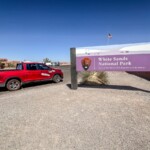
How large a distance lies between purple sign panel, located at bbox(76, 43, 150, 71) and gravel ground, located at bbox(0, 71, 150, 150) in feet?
6.80

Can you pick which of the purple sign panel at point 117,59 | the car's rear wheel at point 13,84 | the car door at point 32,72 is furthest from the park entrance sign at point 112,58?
the car's rear wheel at point 13,84

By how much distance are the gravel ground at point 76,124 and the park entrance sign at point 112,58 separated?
82.3 inches

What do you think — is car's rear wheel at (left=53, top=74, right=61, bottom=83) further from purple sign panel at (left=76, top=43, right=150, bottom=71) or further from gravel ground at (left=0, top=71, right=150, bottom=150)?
gravel ground at (left=0, top=71, right=150, bottom=150)

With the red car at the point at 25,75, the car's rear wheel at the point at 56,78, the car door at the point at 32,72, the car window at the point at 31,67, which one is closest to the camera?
the red car at the point at 25,75

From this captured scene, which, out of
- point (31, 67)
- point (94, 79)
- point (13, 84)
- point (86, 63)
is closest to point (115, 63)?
point (86, 63)

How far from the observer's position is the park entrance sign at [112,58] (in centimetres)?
807

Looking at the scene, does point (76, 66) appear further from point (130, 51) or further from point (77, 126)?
point (77, 126)

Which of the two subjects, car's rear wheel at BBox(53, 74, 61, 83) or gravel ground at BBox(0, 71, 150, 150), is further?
car's rear wheel at BBox(53, 74, 61, 83)

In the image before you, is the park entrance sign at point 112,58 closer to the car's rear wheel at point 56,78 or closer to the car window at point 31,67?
the car window at point 31,67

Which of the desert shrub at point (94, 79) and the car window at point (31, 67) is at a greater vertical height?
the car window at point (31, 67)

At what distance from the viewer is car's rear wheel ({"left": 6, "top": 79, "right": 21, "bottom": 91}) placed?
10.5m

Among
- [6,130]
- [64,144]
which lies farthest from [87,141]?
[6,130]

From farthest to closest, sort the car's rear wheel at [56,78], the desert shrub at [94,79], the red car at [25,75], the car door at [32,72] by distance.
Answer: the car's rear wheel at [56,78]
the car door at [32,72]
the desert shrub at [94,79]
the red car at [25,75]

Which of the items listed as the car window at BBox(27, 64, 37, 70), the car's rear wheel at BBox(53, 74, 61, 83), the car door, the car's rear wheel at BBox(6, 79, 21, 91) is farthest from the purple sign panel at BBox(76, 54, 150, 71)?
the car's rear wheel at BBox(6, 79, 21, 91)
